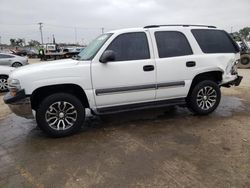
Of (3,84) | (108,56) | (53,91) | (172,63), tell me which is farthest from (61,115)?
(3,84)

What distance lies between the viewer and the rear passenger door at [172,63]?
5.29 metres

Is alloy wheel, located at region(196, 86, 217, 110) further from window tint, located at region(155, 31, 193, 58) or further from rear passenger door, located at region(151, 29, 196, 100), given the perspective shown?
window tint, located at region(155, 31, 193, 58)

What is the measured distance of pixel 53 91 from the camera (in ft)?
15.9

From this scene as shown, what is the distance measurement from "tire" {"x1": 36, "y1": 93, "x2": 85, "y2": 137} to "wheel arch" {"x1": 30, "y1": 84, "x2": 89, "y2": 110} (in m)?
0.13

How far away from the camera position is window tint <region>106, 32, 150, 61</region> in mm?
5051

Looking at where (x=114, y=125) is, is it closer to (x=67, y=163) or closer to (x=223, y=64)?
(x=67, y=163)

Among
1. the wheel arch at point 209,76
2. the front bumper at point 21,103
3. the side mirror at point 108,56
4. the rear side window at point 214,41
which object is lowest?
the front bumper at point 21,103

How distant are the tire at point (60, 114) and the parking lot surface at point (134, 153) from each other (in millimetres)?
177

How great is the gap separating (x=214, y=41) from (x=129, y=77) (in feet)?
7.47

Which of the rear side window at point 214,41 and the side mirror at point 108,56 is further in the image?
the rear side window at point 214,41

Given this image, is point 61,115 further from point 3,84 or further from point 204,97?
point 3,84

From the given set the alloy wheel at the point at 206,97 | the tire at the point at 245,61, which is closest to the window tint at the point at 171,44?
the alloy wheel at the point at 206,97

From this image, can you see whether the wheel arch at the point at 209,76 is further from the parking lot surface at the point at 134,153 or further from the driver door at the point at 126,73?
the driver door at the point at 126,73

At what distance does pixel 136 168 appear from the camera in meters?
3.63
